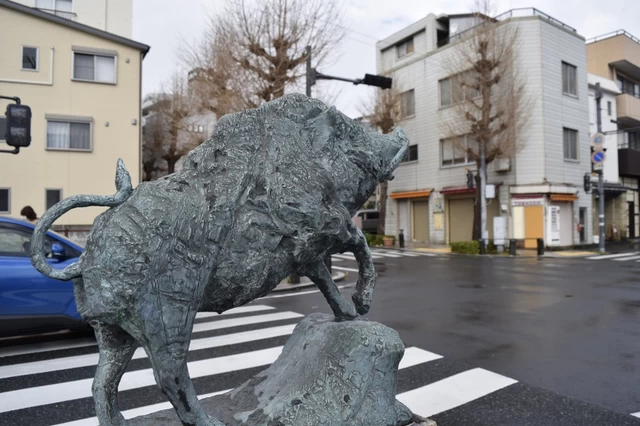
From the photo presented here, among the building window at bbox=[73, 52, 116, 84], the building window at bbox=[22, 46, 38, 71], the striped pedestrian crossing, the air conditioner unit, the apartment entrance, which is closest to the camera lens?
the striped pedestrian crossing

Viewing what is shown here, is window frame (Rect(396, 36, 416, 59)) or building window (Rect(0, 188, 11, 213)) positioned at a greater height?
window frame (Rect(396, 36, 416, 59))

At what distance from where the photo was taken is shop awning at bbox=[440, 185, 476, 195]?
21.7 metres

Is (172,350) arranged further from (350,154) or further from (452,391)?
(452,391)

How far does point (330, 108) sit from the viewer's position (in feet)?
8.93

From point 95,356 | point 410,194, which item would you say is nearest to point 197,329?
point 95,356

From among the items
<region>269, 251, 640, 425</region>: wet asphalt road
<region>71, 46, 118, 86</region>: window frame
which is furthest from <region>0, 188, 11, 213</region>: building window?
<region>269, 251, 640, 425</region>: wet asphalt road

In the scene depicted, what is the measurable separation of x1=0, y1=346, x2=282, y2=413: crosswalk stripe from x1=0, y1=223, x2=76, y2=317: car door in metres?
1.28

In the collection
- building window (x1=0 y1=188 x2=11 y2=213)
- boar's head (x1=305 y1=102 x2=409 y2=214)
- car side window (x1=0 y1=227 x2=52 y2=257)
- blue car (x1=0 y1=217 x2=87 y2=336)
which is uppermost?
building window (x1=0 y1=188 x2=11 y2=213)

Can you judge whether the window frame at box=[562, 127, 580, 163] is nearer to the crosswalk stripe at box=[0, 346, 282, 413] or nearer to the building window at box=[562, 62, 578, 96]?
the building window at box=[562, 62, 578, 96]

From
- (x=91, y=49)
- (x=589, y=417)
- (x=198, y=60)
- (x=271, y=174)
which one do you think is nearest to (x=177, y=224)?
(x=271, y=174)

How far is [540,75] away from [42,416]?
21.8m

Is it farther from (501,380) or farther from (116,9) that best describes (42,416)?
(116,9)

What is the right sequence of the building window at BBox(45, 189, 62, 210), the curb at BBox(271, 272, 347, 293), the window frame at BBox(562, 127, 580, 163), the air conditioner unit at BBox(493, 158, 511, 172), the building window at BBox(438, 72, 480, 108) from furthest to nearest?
the window frame at BBox(562, 127, 580, 163), the air conditioner unit at BBox(493, 158, 511, 172), the building window at BBox(438, 72, 480, 108), the building window at BBox(45, 189, 62, 210), the curb at BBox(271, 272, 347, 293)

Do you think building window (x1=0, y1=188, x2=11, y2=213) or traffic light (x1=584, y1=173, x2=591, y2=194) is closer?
building window (x1=0, y1=188, x2=11, y2=213)
